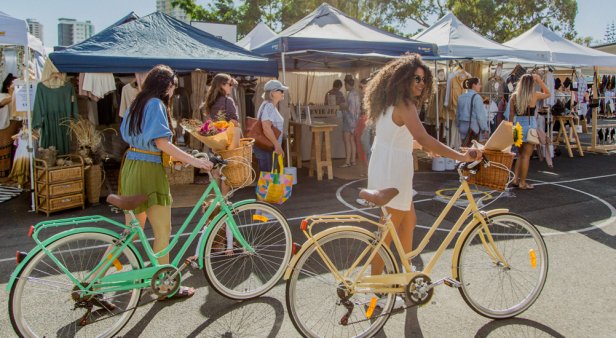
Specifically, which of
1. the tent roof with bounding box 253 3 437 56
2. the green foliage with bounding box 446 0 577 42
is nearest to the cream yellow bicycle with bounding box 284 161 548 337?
the tent roof with bounding box 253 3 437 56

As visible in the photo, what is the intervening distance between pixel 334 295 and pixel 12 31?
6.03m

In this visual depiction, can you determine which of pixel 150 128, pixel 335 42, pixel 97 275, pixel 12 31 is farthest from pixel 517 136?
pixel 12 31

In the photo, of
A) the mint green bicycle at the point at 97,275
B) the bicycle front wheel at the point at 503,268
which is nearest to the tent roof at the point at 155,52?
the mint green bicycle at the point at 97,275

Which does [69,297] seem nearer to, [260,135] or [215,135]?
[215,135]

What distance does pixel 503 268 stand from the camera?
3.63m

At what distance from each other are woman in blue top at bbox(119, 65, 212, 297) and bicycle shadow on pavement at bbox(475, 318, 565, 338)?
91.2 inches

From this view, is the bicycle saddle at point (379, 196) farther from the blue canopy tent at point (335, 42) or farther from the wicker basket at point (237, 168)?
the blue canopy tent at point (335, 42)

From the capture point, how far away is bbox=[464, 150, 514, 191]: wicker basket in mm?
3432

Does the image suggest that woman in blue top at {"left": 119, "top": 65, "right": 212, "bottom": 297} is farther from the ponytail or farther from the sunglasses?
the ponytail

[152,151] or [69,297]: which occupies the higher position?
[152,151]

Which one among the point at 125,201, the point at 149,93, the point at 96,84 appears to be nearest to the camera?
the point at 125,201

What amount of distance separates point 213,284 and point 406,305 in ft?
4.85

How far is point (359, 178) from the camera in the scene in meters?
9.62

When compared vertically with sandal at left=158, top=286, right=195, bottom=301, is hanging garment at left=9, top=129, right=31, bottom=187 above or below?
above
